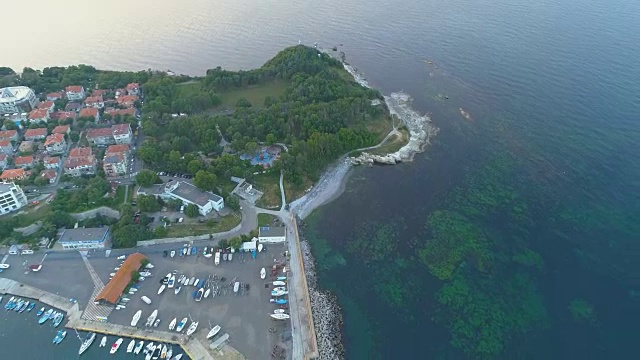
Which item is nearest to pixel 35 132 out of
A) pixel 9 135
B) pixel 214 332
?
pixel 9 135

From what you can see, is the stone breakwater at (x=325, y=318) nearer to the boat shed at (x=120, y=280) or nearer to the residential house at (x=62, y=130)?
the boat shed at (x=120, y=280)

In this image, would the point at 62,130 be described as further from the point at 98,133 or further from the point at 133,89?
the point at 133,89

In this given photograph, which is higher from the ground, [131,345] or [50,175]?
[50,175]

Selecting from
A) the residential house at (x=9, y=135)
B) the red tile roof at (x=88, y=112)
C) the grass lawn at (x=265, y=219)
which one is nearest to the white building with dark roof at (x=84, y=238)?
the grass lawn at (x=265, y=219)

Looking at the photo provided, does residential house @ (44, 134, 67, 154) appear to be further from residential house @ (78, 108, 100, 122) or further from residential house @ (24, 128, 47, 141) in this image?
residential house @ (78, 108, 100, 122)

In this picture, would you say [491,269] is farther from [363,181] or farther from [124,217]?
[124,217]

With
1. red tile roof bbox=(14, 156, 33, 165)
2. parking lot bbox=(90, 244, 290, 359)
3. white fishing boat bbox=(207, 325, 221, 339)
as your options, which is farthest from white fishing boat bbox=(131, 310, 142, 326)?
red tile roof bbox=(14, 156, 33, 165)
